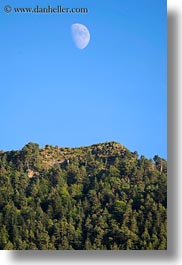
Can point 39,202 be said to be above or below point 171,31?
below

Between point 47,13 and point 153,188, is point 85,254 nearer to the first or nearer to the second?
point 153,188

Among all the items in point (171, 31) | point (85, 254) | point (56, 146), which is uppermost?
point (171, 31)

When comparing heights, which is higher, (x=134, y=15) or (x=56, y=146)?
(x=134, y=15)

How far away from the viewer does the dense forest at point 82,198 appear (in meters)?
5.95

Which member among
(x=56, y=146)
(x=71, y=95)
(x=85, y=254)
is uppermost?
(x=71, y=95)

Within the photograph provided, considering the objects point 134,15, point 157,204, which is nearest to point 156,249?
point 157,204

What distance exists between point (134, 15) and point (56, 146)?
1.21m

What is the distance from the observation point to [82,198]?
6.03 meters

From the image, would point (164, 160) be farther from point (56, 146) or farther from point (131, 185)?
point (56, 146)

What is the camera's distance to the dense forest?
19.5 ft

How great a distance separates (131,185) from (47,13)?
1.54 metres

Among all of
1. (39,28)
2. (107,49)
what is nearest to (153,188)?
(107,49)

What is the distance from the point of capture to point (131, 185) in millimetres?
6082

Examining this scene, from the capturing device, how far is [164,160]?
19.3 feet
